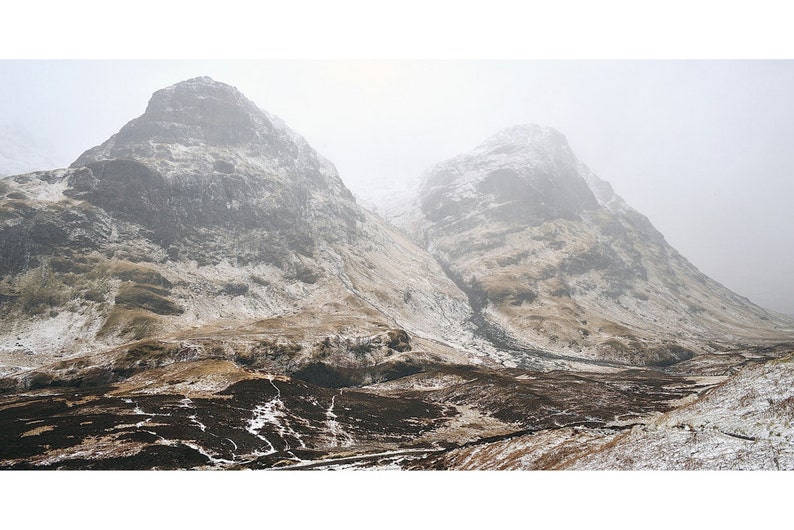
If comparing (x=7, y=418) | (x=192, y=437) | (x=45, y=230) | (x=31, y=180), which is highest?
(x=31, y=180)

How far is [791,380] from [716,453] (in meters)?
12.3

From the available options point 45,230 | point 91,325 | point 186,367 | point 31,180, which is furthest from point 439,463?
point 31,180

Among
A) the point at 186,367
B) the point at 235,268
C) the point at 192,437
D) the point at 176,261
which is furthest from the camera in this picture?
the point at 235,268

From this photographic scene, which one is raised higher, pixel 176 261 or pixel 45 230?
pixel 45 230

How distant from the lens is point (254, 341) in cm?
12650

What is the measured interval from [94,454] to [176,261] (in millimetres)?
152116

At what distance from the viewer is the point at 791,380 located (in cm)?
3747

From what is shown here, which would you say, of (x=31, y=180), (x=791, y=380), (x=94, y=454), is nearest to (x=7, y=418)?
(x=94, y=454)

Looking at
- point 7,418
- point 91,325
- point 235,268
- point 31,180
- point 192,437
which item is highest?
point 31,180

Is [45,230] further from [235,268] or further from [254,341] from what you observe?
[254,341]

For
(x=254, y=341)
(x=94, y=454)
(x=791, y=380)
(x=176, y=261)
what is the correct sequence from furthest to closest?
(x=176, y=261), (x=254, y=341), (x=94, y=454), (x=791, y=380)

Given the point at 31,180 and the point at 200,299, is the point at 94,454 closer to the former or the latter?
the point at 200,299

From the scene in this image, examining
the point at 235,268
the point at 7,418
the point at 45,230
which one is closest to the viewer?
the point at 7,418

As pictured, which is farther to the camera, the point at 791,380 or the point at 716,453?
the point at 791,380
